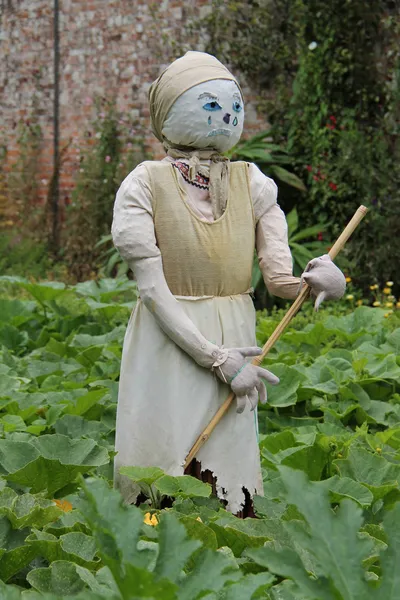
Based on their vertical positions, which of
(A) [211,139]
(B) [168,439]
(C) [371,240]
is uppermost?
(A) [211,139]

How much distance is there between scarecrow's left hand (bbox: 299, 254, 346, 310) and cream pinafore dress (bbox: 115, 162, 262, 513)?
0.19 meters

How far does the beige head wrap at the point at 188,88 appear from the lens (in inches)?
105

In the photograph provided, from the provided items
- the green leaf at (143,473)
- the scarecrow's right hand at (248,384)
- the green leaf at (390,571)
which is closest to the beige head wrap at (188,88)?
the scarecrow's right hand at (248,384)

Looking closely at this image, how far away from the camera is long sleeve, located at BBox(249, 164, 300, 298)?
2.76 meters

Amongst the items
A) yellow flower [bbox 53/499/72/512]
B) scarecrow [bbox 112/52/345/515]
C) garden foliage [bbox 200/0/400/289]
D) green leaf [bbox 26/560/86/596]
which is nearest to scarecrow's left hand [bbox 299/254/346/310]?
scarecrow [bbox 112/52/345/515]

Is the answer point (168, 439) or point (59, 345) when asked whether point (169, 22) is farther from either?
point (168, 439)

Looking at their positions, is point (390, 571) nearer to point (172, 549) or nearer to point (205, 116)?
point (172, 549)

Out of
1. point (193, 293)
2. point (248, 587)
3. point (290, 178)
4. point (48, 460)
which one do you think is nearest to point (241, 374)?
point (193, 293)

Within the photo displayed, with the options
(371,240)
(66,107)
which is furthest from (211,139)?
(66,107)

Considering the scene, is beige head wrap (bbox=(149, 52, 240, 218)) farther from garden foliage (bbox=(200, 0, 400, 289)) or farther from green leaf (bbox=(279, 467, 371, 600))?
garden foliage (bbox=(200, 0, 400, 289))

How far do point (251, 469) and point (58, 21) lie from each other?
8.42 meters

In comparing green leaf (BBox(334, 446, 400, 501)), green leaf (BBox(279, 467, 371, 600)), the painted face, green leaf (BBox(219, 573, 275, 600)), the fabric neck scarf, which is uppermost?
the painted face

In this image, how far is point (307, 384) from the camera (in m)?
3.89

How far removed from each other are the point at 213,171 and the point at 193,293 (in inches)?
13.6
